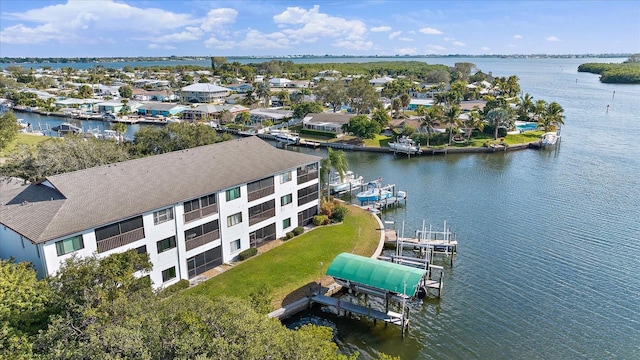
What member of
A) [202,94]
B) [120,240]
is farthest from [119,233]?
[202,94]

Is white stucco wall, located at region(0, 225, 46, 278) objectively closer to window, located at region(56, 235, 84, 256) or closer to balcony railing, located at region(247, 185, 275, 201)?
window, located at region(56, 235, 84, 256)

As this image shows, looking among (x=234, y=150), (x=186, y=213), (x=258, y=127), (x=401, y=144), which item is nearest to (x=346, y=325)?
(x=186, y=213)

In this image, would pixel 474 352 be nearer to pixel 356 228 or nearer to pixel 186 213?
pixel 356 228

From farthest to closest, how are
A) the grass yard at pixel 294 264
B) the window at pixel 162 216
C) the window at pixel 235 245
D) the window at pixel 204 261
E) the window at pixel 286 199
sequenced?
the window at pixel 286 199
the window at pixel 235 245
the window at pixel 204 261
the grass yard at pixel 294 264
the window at pixel 162 216

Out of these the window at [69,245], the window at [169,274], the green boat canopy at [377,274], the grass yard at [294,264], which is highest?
the window at [69,245]

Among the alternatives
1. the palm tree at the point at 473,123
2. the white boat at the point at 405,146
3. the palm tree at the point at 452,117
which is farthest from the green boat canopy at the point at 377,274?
the palm tree at the point at 473,123

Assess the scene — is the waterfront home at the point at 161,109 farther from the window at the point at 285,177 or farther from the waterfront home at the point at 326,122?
the window at the point at 285,177

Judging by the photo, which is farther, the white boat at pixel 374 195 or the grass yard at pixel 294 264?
the white boat at pixel 374 195
